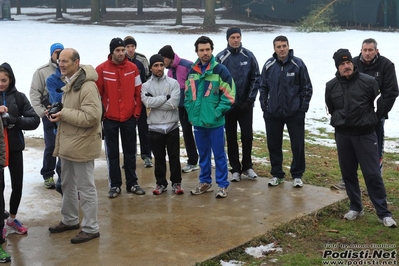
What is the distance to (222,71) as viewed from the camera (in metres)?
7.76

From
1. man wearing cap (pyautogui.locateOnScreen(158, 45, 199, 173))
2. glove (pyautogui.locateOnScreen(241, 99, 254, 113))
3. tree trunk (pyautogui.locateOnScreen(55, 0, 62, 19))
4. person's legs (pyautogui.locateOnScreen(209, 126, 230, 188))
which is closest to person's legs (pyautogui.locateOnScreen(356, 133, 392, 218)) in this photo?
person's legs (pyautogui.locateOnScreen(209, 126, 230, 188))

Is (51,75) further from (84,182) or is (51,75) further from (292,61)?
(292,61)

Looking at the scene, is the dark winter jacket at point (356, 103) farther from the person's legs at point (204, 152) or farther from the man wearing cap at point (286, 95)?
the person's legs at point (204, 152)

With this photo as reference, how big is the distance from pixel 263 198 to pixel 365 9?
2535 cm

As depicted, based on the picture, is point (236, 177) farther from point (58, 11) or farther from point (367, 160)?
point (58, 11)

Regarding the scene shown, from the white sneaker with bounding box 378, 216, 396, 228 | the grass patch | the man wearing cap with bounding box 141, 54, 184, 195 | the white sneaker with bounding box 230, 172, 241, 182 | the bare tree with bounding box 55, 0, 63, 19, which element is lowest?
the grass patch

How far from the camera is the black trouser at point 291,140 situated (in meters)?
8.11

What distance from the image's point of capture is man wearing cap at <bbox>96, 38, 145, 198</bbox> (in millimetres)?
7656

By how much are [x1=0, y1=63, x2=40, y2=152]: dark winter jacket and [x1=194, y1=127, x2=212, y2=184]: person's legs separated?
2070mm

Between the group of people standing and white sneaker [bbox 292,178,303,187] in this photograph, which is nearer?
the group of people standing

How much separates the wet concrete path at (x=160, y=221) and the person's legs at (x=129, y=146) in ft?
0.69

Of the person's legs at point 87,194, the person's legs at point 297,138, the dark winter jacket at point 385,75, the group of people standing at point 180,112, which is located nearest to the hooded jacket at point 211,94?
the group of people standing at point 180,112

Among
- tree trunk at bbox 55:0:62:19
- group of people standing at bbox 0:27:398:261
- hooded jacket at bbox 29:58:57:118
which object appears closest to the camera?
group of people standing at bbox 0:27:398:261

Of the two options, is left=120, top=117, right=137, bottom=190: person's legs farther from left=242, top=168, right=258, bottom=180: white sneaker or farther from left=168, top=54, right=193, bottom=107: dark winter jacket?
left=242, top=168, right=258, bottom=180: white sneaker
